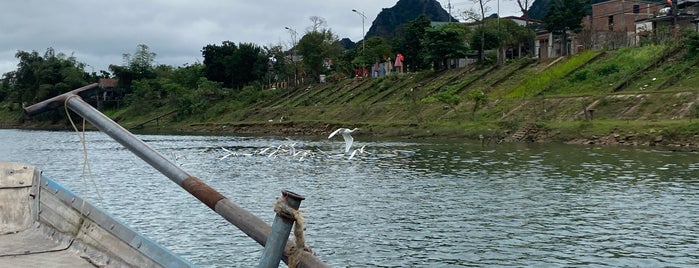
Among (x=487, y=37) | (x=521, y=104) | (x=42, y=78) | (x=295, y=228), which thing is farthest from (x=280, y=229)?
(x=42, y=78)

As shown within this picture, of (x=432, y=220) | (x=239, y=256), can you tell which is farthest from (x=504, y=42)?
(x=239, y=256)

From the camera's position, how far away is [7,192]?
9.30 meters

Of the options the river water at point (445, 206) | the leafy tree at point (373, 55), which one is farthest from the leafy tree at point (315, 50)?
the river water at point (445, 206)

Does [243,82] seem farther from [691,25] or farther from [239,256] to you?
[239,256]

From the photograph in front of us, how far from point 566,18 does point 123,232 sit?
7679 cm

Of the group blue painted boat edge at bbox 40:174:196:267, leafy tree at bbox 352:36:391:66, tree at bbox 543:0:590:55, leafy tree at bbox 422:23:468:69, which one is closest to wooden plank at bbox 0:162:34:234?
blue painted boat edge at bbox 40:174:196:267

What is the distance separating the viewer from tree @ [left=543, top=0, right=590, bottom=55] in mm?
79625

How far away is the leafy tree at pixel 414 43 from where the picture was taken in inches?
4141

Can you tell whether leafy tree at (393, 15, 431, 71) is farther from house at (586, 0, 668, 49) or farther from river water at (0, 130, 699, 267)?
river water at (0, 130, 699, 267)

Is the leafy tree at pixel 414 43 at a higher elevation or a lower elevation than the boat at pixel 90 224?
higher

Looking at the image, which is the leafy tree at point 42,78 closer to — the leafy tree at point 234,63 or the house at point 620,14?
the leafy tree at point 234,63

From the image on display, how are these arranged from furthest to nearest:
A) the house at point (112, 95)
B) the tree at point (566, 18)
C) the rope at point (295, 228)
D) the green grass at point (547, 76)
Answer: the house at point (112, 95), the tree at point (566, 18), the green grass at point (547, 76), the rope at point (295, 228)

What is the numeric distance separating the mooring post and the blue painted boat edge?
1303 mm

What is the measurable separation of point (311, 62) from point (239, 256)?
9751 centimetres
